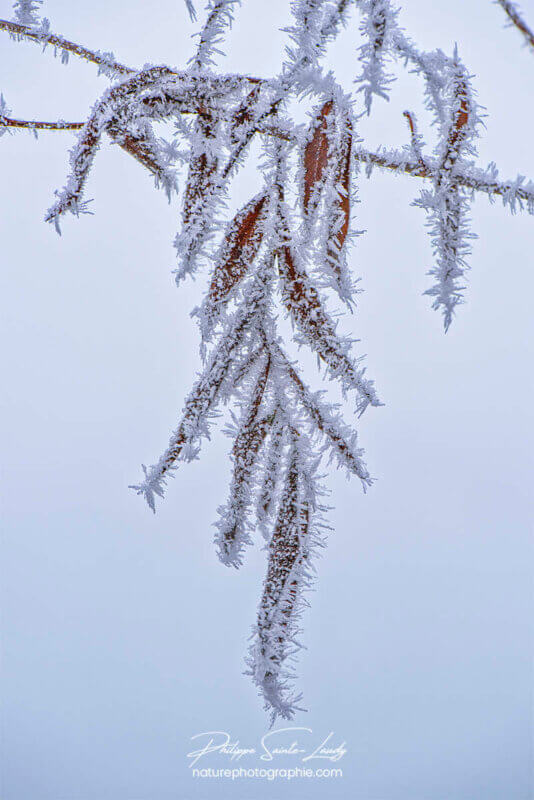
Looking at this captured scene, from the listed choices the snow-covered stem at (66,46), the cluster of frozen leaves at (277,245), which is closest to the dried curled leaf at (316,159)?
the cluster of frozen leaves at (277,245)

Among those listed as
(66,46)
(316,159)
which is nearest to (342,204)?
(316,159)

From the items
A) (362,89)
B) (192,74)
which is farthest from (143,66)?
(362,89)

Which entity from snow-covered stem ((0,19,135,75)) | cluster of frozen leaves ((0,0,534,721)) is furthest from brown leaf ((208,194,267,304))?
snow-covered stem ((0,19,135,75))

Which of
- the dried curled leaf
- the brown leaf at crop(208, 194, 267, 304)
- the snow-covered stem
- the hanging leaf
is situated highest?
the snow-covered stem

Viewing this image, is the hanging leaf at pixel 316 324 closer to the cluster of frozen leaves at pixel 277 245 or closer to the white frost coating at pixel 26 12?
the cluster of frozen leaves at pixel 277 245

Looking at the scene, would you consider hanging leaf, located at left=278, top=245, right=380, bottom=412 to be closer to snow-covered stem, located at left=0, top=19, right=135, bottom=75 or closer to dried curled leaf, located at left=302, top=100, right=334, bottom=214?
dried curled leaf, located at left=302, top=100, right=334, bottom=214

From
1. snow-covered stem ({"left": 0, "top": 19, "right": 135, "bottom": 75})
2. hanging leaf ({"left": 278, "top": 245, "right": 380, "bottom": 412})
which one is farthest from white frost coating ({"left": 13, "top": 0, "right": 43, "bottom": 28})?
hanging leaf ({"left": 278, "top": 245, "right": 380, "bottom": 412})

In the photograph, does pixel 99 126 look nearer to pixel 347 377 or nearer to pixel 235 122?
pixel 235 122

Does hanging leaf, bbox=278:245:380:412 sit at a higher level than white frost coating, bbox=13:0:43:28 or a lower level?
lower
